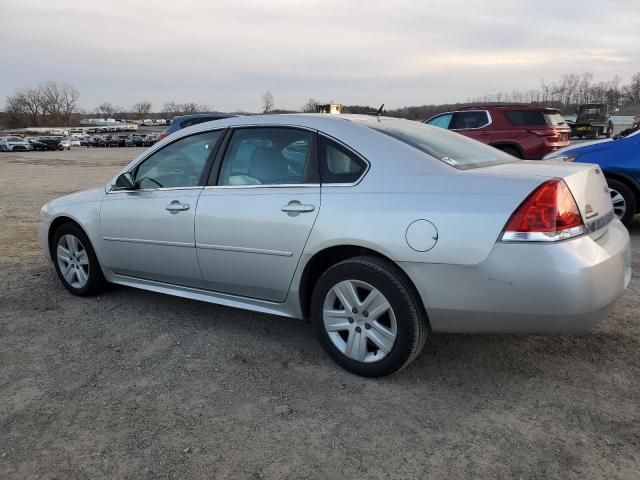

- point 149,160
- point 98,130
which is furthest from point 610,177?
point 98,130

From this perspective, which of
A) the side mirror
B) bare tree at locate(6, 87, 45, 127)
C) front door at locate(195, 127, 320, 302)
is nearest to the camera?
front door at locate(195, 127, 320, 302)

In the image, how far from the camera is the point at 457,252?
2.76 meters

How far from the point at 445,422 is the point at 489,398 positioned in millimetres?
367

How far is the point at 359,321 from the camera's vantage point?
10.4 feet

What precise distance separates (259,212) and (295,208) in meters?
0.28

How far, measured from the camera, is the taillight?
8.69ft

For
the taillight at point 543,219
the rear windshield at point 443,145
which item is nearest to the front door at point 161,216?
the rear windshield at point 443,145

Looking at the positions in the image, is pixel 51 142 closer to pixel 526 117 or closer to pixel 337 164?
pixel 526 117

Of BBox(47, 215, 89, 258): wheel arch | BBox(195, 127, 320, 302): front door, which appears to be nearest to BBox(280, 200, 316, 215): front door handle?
BBox(195, 127, 320, 302): front door

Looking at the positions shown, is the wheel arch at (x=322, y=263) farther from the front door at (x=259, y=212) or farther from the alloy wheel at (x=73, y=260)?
the alloy wheel at (x=73, y=260)

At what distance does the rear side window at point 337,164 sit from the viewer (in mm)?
3211

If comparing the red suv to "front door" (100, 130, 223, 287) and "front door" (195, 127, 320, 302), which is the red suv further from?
"front door" (195, 127, 320, 302)

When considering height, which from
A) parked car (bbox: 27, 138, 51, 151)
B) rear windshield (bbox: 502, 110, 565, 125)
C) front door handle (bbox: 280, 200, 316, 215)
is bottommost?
parked car (bbox: 27, 138, 51, 151)

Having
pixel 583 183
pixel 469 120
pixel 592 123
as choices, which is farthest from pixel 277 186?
pixel 592 123
